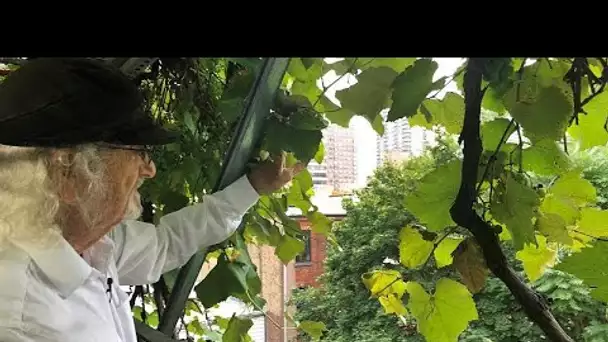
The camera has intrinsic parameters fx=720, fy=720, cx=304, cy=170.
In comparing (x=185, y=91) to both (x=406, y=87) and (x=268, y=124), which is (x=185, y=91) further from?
(x=406, y=87)

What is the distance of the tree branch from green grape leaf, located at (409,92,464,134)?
9cm

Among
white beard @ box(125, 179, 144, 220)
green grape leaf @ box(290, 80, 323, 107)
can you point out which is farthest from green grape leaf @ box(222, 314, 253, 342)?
green grape leaf @ box(290, 80, 323, 107)

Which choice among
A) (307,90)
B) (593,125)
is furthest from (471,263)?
(307,90)

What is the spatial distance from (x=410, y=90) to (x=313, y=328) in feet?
2.01

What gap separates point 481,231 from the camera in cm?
58

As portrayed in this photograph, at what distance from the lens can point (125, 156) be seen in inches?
29.5

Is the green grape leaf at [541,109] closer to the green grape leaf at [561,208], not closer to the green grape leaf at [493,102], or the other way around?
the green grape leaf at [493,102]

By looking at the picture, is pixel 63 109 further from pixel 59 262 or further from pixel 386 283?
pixel 386 283

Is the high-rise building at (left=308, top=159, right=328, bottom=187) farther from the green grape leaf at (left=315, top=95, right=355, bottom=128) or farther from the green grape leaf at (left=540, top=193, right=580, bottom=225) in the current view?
the green grape leaf at (left=540, top=193, right=580, bottom=225)

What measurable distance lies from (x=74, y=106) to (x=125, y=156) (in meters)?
0.15

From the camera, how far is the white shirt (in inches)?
26.8
